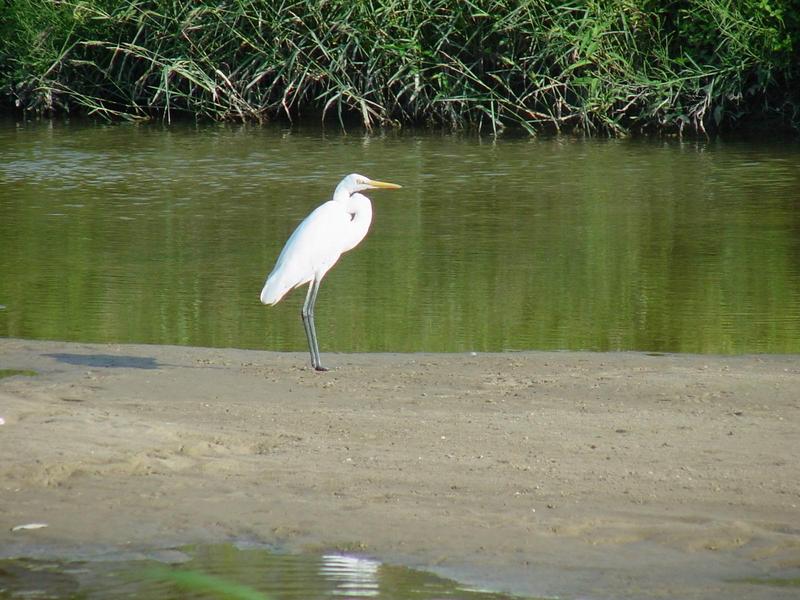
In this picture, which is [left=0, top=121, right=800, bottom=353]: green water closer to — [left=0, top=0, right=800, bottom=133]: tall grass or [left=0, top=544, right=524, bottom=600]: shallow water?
[left=0, top=0, right=800, bottom=133]: tall grass

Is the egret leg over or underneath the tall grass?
underneath

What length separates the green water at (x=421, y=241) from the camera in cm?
842

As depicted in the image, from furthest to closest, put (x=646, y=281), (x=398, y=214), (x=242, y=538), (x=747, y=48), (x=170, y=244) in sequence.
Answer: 1. (x=747, y=48)
2. (x=398, y=214)
3. (x=170, y=244)
4. (x=646, y=281)
5. (x=242, y=538)

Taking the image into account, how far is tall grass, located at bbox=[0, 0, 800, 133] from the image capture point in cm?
1741

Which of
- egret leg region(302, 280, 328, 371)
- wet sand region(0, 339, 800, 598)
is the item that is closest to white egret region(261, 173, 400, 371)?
egret leg region(302, 280, 328, 371)

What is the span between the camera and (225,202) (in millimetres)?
13766

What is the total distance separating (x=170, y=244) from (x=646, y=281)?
4245 mm

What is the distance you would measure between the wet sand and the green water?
1.77 m

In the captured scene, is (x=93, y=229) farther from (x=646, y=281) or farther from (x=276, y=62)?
(x=276, y=62)

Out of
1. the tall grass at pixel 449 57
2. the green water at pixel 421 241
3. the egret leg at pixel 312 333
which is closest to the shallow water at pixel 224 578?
the egret leg at pixel 312 333

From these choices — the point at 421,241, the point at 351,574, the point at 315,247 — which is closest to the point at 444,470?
the point at 351,574

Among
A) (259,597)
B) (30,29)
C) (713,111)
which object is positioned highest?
(30,29)

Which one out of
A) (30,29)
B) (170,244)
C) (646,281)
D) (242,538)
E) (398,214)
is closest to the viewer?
(242,538)

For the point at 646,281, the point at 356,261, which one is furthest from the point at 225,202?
the point at 646,281
